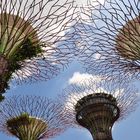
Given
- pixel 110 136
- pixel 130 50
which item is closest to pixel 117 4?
pixel 130 50

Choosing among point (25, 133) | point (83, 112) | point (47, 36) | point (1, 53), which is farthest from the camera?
point (83, 112)

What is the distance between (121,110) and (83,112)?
3842 mm

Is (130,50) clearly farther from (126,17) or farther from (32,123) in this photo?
(32,123)

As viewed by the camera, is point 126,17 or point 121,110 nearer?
point 126,17

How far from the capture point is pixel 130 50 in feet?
64.4

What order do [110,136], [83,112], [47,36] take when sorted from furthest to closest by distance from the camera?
[83,112], [110,136], [47,36]

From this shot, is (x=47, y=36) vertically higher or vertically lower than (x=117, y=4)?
lower

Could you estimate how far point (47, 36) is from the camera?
735 inches

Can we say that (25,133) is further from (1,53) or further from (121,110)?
Answer: (1,53)

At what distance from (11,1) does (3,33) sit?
129 centimetres

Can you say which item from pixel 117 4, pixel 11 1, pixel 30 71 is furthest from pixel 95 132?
pixel 11 1

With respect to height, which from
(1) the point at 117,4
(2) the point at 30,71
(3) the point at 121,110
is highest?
(3) the point at 121,110

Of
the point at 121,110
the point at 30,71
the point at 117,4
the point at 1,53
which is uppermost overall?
the point at 121,110

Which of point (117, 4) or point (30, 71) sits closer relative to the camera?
point (117, 4)
